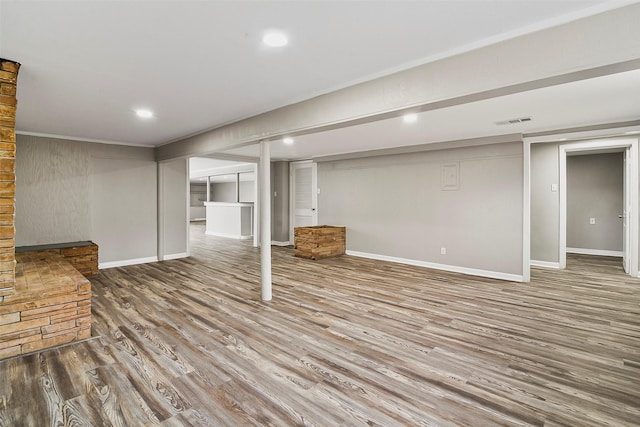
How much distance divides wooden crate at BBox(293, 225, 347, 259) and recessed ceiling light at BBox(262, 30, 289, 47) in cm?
495

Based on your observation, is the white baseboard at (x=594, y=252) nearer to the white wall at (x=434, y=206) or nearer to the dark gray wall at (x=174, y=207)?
the white wall at (x=434, y=206)

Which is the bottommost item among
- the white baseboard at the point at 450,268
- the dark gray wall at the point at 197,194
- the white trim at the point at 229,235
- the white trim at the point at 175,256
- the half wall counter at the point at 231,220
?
the white baseboard at the point at 450,268

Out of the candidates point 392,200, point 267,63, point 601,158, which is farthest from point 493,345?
point 601,158

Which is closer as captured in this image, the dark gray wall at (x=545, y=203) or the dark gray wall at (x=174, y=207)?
the dark gray wall at (x=545, y=203)

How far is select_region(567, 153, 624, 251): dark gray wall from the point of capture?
7.03 m

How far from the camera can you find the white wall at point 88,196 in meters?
5.24

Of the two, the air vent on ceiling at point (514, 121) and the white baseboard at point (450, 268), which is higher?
the air vent on ceiling at point (514, 121)

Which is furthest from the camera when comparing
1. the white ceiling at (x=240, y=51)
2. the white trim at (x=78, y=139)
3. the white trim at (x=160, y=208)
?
the white trim at (x=160, y=208)

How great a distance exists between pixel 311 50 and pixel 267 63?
0.42 m

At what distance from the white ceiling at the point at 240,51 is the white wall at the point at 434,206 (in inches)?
58.9

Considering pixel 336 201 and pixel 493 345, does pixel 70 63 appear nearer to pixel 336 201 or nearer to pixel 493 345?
pixel 493 345

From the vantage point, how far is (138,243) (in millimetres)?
6438

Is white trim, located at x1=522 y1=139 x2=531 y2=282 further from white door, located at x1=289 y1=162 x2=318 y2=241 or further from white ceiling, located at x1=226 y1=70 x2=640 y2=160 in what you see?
white door, located at x1=289 y1=162 x2=318 y2=241

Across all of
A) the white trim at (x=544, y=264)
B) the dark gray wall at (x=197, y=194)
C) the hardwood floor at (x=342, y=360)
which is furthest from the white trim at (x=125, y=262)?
the dark gray wall at (x=197, y=194)
